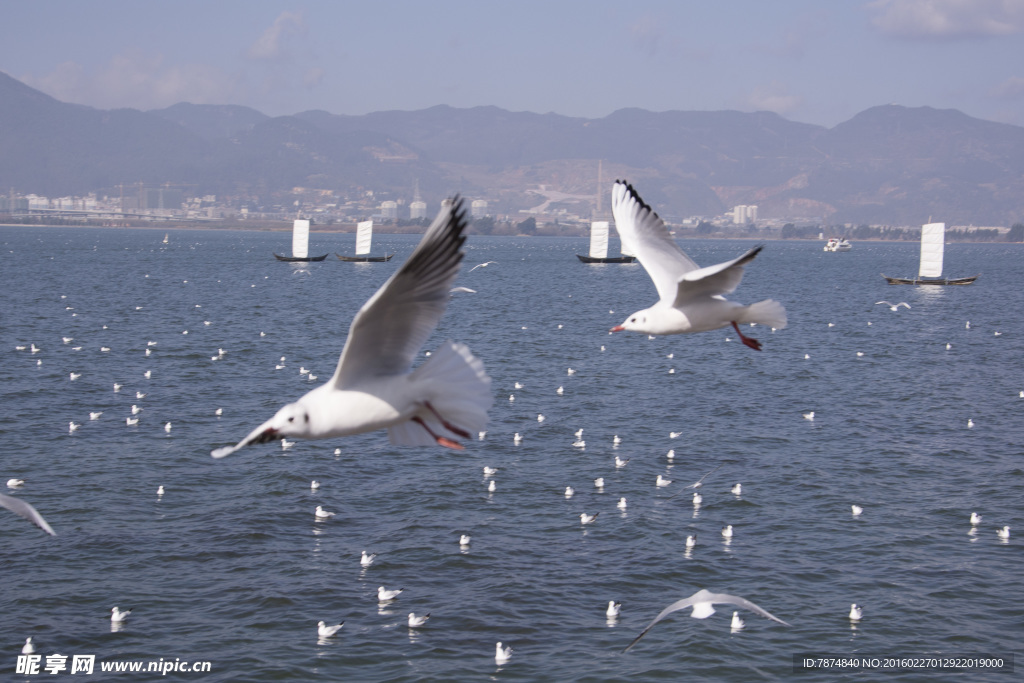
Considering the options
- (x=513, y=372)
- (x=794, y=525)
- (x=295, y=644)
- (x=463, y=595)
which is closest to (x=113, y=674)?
(x=295, y=644)

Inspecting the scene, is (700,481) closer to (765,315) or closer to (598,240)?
(765,315)

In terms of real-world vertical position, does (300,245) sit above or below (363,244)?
below

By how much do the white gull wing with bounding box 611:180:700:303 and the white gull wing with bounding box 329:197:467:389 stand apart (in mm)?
4605

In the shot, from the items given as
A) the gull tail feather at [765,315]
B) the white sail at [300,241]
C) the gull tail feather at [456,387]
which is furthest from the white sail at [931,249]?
the gull tail feather at [456,387]

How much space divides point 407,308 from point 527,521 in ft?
43.8

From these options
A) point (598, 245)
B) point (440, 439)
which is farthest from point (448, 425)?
point (598, 245)

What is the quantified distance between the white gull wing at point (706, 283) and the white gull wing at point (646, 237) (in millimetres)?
954

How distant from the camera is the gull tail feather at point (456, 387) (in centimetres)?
745

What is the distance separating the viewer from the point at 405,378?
24.5ft

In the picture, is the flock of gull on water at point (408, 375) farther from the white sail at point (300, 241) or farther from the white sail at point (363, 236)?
the white sail at point (363, 236)

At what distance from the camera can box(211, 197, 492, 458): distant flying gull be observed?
6758 millimetres

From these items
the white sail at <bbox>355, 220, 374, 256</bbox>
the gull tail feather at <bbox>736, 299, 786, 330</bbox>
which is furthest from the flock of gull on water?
the white sail at <bbox>355, 220, 374, 256</bbox>

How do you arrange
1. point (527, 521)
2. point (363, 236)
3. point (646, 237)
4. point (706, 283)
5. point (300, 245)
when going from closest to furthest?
point (706, 283), point (646, 237), point (527, 521), point (300, 245), point (363, 236)

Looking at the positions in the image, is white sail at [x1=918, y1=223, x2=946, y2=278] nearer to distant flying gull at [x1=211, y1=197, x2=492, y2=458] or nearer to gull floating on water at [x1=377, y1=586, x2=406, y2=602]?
gull floating on water at [x1=377, y1=586, x2=406, y2=602]
